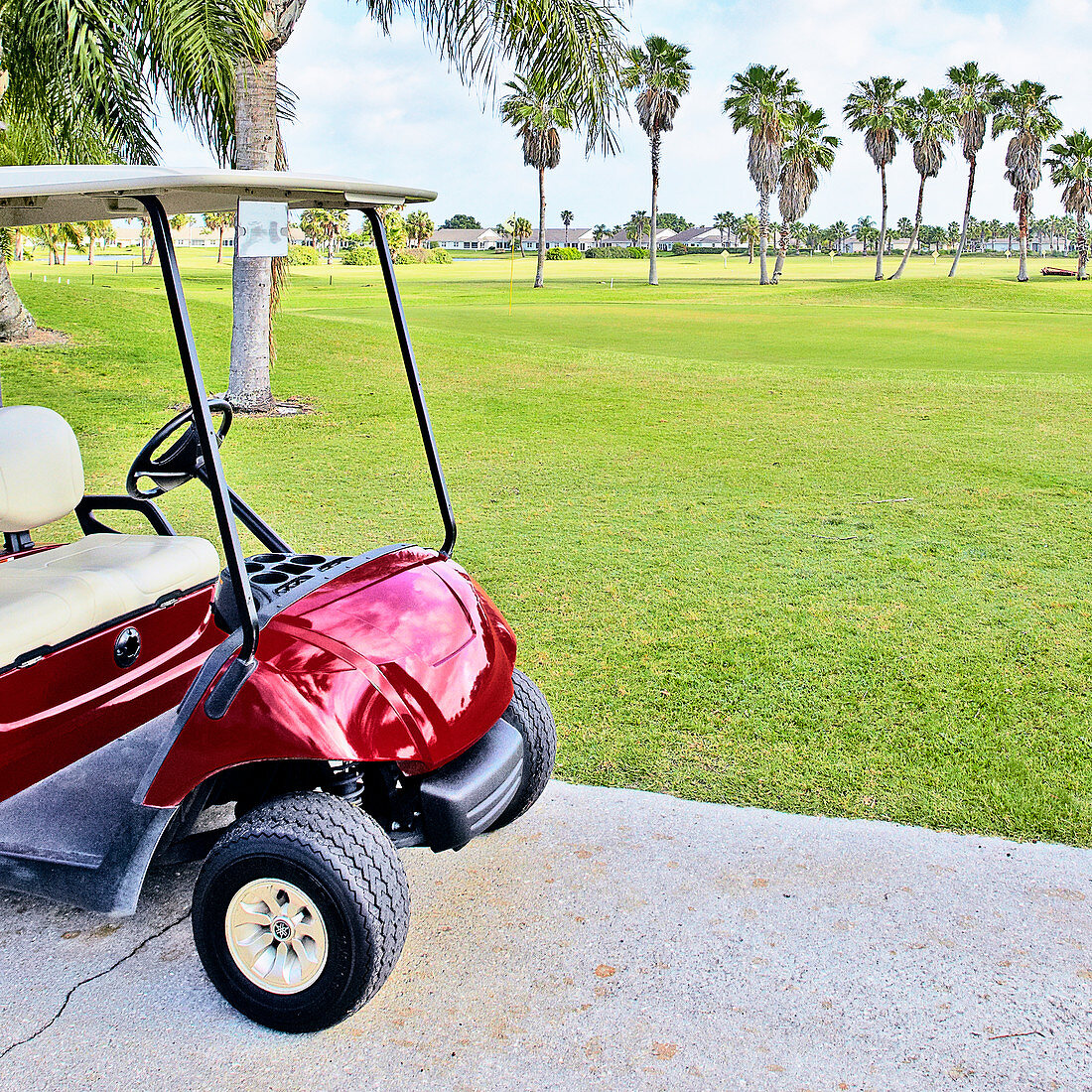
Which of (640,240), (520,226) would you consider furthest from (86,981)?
(640,240)

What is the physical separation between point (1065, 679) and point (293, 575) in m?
3.23

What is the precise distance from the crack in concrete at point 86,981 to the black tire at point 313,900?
0.34m

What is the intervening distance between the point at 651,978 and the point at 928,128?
234 feet

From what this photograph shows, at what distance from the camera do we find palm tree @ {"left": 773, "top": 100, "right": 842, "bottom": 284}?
197 ft

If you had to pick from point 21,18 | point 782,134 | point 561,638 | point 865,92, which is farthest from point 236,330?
point 865,92

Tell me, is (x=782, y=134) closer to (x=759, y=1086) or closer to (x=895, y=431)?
(x=895, y=431)

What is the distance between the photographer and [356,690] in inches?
98.4

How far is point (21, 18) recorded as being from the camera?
9.02m

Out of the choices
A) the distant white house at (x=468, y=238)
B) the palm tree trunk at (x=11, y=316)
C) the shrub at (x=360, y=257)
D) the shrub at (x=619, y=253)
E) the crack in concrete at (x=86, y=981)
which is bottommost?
the crack in concrete at (x=86, y=981)

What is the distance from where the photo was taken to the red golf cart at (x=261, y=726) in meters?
2.43

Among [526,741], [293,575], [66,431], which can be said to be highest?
[66,431]

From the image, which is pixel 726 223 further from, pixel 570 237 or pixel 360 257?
pixel 360 257

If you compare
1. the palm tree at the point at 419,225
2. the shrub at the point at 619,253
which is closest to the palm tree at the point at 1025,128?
the shrub at the point at 619,253

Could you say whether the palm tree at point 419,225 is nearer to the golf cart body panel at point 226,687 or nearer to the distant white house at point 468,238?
the distant white house at point 468,238
